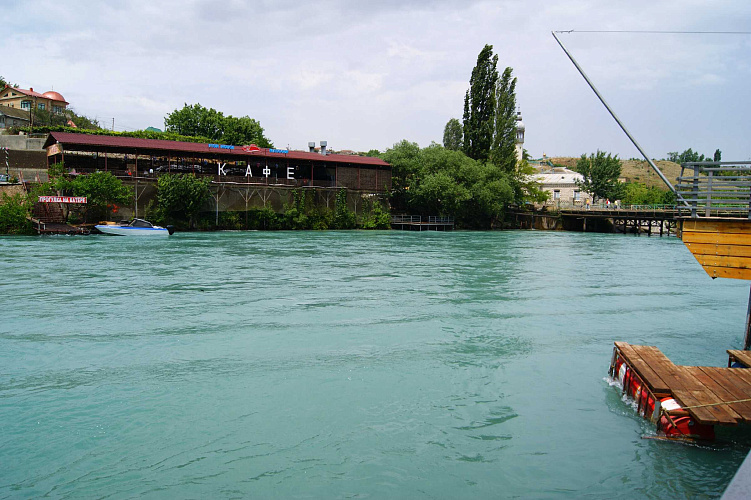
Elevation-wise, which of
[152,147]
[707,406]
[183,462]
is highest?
[152,147]

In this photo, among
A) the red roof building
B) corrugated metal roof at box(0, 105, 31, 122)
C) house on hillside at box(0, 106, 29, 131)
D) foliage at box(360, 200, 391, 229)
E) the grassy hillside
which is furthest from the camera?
the grassy hillside

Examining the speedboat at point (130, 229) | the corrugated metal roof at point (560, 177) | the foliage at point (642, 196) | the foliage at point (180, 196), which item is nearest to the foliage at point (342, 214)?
the foliage at point (180, 196)

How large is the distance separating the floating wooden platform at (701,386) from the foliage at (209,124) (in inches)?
2486

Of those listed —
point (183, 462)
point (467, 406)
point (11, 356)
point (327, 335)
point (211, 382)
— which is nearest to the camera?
point (183, 462)

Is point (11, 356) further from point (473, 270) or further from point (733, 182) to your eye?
point (473, 270)

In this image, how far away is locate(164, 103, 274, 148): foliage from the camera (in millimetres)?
66812

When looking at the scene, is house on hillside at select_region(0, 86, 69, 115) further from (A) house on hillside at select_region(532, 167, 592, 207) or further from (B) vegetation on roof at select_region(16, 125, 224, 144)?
(A) house on hillside at select_region(532, 167, 592, 207)

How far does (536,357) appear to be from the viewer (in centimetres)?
1059

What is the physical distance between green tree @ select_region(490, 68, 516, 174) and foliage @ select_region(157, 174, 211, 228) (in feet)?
106

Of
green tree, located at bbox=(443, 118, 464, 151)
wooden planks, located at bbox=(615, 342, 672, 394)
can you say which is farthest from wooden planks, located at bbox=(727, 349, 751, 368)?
green tree, located at bbox=(443, 118, 464, 151)

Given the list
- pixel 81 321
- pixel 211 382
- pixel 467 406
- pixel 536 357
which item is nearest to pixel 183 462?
pixel 211 382

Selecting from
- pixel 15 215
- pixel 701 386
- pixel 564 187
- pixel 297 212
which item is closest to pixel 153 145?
pixel 15 215

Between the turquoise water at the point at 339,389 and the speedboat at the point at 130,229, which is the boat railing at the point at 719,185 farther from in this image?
the speedboat at the point at 130,229

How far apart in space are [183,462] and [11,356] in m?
5.91
